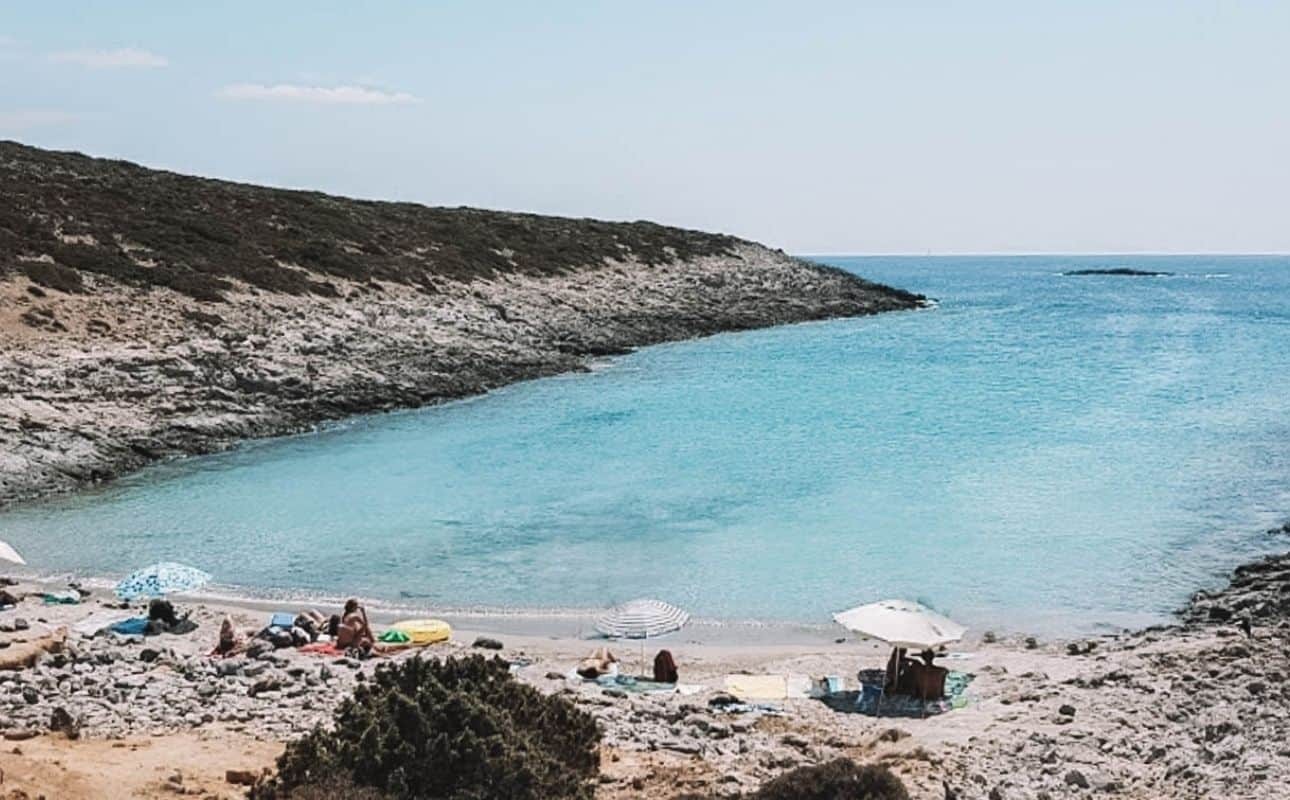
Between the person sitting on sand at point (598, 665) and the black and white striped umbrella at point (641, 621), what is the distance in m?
0.40

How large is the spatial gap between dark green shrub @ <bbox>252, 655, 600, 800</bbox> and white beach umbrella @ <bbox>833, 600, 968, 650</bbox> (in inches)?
232

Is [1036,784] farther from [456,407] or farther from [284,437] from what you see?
[456,407]

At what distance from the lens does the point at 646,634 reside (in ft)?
59.8

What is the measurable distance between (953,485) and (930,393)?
20251 mm

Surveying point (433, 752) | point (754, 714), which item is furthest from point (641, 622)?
point (433, 752)

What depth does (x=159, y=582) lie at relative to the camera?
2022 centimetres

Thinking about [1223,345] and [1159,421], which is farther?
[1223,345]

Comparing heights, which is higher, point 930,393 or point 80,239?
point 80,239

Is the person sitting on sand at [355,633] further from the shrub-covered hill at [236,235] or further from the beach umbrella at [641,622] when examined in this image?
the shrub-covered hill at [236,235]

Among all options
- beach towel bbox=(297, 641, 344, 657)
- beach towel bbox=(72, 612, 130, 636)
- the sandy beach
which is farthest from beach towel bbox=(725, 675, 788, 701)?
beach towel bbox=(72, 612, 130, 636)

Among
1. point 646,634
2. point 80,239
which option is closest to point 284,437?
point 80,239

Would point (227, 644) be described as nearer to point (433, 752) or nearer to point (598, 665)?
point (598, 665)

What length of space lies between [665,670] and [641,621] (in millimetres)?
1349

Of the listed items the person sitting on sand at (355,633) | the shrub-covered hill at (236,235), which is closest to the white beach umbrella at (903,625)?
the person sitting on sand at (355,633)
